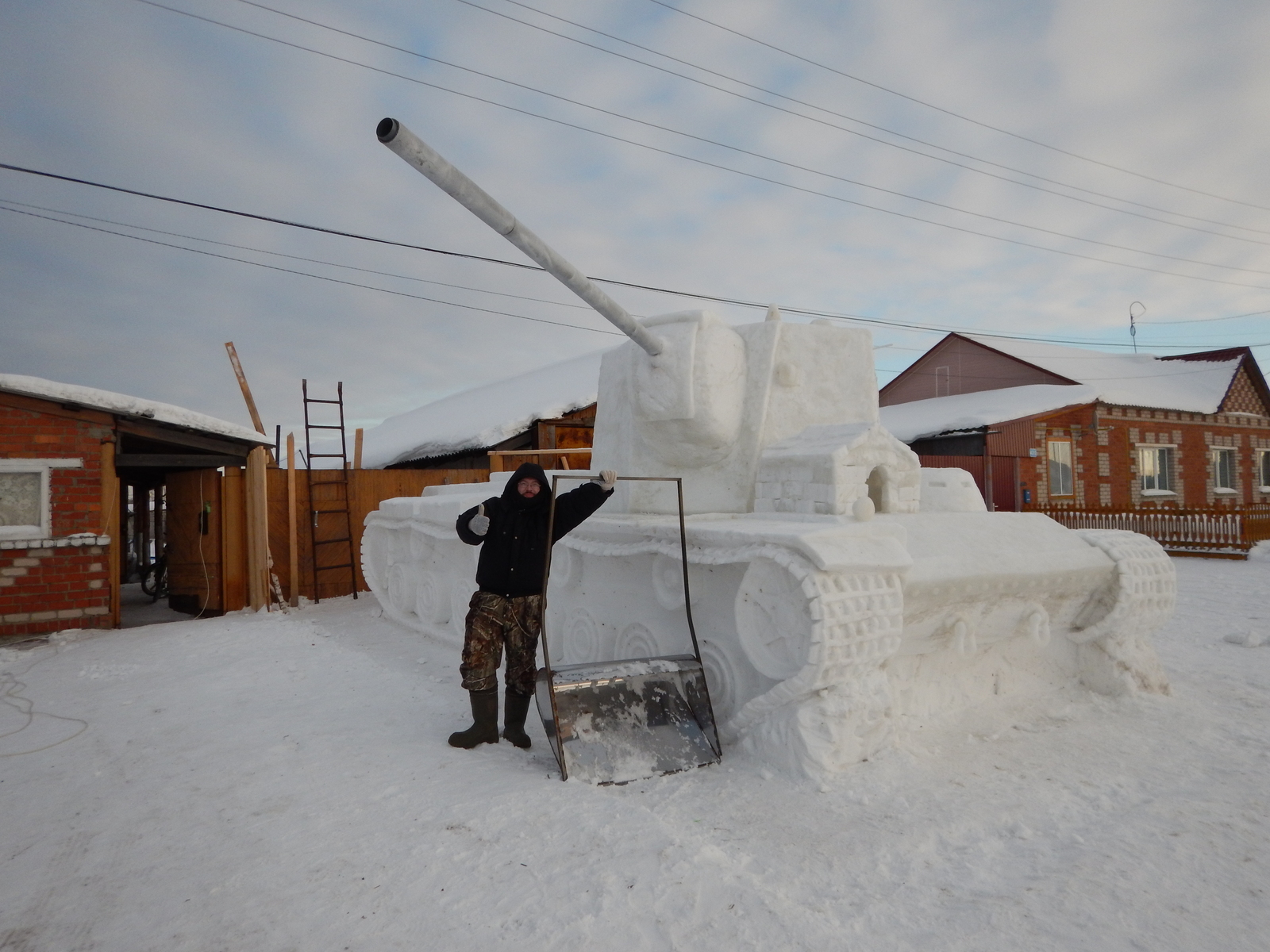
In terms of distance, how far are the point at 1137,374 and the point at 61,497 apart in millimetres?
25502

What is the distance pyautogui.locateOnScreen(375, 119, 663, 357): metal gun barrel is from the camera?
294 cm

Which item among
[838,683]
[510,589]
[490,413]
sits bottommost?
[838,683]

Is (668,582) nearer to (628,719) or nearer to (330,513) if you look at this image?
(628,719)

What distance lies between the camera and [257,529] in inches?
→ 356

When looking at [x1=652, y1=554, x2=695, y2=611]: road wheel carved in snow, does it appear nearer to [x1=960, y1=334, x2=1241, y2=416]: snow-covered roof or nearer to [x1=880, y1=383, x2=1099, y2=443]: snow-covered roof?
[x1=880, y1=383, x2=1099, y2=443]: snow-covered roof

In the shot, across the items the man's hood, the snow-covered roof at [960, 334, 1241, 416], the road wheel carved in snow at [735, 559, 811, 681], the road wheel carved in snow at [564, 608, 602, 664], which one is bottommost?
the road wheel carved in snow at [564, 608, 602, 664]

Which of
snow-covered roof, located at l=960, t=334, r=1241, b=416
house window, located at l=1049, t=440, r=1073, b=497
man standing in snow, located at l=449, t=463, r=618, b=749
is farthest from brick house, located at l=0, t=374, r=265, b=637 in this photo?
snow-covered roof, located at l=960, t=334, r=1241, b=416

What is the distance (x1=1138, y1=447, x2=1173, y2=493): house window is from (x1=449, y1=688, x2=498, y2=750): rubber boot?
20.7 metres

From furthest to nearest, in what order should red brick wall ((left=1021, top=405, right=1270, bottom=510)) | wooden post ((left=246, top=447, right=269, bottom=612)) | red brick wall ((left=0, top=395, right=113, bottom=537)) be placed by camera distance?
red brick wall ((left=1021, top=405, right=1270, bottom=510)), wooden post ((left=246, top=447, right=269, bottom=612)), red brick wall ((left=0, top=395, right=113, bottom=537))

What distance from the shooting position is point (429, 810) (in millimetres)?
3113

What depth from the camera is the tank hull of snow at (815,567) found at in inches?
133

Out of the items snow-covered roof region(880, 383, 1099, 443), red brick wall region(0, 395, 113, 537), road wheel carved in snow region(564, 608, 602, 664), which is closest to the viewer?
road wheel carved in snow region(564, 608, 602, 664)

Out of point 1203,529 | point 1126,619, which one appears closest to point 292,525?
point 1126,619

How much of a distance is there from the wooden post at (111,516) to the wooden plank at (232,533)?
1.30 m
